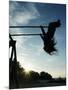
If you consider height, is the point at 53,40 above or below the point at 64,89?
above

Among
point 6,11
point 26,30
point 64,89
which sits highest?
point 6,11

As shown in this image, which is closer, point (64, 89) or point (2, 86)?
point (2, 86)

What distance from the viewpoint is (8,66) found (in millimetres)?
2482

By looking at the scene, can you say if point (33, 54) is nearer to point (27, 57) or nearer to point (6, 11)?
point (27, 57)

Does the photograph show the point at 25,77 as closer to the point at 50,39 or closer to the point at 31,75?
the point at 31,75

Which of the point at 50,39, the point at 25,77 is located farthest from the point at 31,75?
the point at 50,39

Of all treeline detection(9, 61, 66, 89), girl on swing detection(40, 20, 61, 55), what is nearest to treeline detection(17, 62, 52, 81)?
treeline detection(9, 61, 66, 89)

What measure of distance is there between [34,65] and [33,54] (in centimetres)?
11

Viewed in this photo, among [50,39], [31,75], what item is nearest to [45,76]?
[31,75]

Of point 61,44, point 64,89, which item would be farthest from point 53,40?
point 64,89

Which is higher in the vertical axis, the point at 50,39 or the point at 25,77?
the point at 50,39

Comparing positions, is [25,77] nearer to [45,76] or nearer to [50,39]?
[45,76]

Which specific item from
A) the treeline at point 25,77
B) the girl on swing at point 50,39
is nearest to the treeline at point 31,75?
the treeline at point 25,77

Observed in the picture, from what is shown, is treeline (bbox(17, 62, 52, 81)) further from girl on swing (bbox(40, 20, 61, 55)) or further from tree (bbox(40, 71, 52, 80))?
girl on swing (bbox(40, 20, 61, 55))
